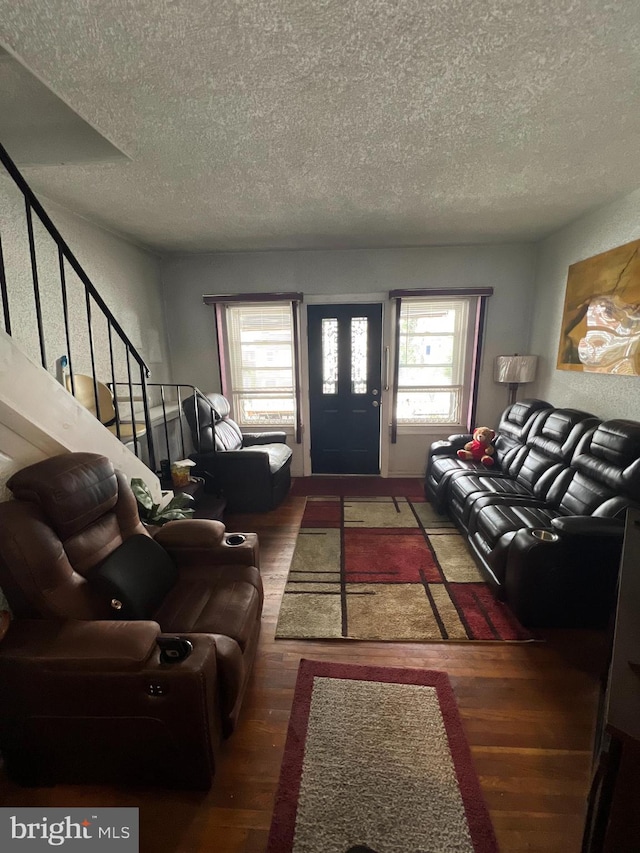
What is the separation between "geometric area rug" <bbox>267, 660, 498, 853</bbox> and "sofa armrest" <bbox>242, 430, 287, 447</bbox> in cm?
258

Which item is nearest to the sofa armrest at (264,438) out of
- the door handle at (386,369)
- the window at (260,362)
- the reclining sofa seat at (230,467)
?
the window at (260,362)

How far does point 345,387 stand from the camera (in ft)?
13.2

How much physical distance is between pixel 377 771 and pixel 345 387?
327cm

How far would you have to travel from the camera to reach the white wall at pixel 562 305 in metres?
2.40

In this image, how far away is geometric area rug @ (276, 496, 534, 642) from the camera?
6.17 feet

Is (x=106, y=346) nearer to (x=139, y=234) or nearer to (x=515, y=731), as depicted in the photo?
(x=139, y=234)

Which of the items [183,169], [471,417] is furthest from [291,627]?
[471,417]

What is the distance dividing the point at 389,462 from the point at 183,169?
3337 millimetres

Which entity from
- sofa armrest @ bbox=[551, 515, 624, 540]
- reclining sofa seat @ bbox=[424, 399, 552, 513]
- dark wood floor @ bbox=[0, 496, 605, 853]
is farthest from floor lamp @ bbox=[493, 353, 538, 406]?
dark wood floor @ bbox=[0, 496, 605, 853]

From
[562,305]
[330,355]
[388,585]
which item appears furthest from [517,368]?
[388,585]

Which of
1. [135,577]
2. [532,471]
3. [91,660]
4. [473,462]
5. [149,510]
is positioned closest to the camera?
[91,660]

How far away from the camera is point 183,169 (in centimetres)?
202

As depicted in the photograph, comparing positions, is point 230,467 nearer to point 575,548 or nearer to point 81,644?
point 81,644

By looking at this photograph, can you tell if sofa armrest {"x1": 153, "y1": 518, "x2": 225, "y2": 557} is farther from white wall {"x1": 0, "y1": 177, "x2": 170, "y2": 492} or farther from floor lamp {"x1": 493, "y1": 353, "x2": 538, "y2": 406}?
floor lamp {"x1": 493, "y1": 353, "x2": 538, "y2": 406}
